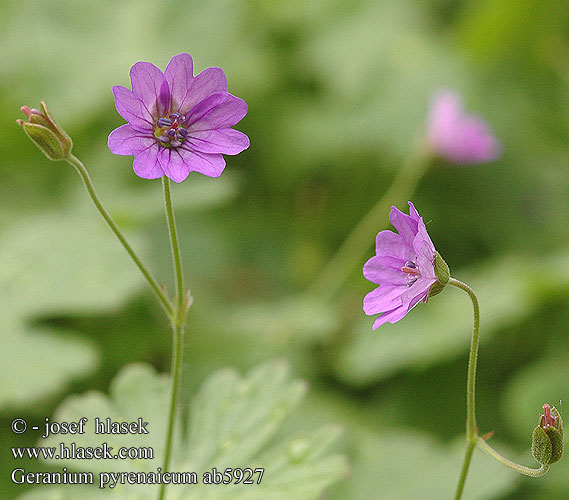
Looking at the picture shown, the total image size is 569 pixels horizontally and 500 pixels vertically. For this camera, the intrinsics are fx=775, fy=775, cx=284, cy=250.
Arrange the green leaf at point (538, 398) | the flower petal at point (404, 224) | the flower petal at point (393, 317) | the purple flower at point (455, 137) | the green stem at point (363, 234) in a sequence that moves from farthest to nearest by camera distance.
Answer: the green stem at point (363, 234), the purple flower at point (455, 137), the green leaf at point (538, 398), the flower petal at point (404, 224), the flower petal at point (393, 317)

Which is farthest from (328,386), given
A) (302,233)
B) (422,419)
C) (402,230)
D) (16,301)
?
(402,230)

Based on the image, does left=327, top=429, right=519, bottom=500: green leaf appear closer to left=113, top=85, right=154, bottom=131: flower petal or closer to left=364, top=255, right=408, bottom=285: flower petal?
left=364, top=255, right=408, bottom=285: flower petal

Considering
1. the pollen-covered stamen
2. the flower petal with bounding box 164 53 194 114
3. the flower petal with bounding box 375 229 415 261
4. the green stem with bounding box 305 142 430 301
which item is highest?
the green stem with bounding box 305 142 430 301

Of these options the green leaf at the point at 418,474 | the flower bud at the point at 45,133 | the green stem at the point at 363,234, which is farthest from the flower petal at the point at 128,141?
the green stem at the point at 363,234

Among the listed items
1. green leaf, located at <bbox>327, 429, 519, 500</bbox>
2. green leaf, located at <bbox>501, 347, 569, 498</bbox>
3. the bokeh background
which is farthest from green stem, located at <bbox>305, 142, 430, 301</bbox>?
green leaf, located at <bbox>327, 429, 519, 500</bbox>

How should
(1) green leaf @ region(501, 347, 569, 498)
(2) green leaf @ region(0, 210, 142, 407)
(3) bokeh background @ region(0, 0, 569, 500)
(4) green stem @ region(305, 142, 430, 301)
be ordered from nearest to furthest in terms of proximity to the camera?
(2) green leaf @ region(0, 210, 142, 407) < (1) green leaf @ region(501, 347, 569, 498) < (3) bokeh background @ region(0, 0, 569, 500) < (4) green stem @ region(305, 142, 430, 301)

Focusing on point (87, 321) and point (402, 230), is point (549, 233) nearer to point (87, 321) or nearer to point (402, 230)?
point (87, 321)

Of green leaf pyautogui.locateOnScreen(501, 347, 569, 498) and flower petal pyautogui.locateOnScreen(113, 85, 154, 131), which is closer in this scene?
flower petal pyautogui.locateOnScreen(113, 85, 154, 131)

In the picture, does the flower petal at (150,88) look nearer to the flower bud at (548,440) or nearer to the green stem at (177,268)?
the green stem at (177,268)

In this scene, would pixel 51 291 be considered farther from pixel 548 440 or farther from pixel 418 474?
pixel 548 440
